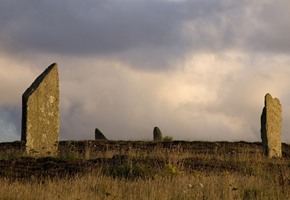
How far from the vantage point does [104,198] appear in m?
10.3

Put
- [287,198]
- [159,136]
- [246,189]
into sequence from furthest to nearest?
[159,136], [246,189], [287,198]

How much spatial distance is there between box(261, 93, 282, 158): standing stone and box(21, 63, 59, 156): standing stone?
842 centimetres

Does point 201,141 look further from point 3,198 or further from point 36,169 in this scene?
point 3,198

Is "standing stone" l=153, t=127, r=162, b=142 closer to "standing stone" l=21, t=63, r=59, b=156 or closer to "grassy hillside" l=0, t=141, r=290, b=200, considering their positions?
"grassy hillside" l=0, t=141, r=290, b=200

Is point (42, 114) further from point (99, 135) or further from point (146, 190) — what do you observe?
point (99, 135)

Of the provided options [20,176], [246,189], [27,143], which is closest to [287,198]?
[246,189]

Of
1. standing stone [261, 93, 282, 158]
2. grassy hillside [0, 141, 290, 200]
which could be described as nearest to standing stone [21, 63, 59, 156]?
grassy hillside [0, 141, 290, 200]

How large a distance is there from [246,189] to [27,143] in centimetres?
1069

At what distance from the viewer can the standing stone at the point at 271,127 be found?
83.4ft

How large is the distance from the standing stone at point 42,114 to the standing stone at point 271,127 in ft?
27.6

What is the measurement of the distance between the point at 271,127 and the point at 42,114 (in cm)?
937

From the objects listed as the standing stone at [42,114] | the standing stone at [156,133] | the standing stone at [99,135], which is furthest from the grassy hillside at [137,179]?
the standing stone at [156,133]

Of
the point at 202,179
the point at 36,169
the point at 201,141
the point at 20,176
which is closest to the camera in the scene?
the point at 202,179

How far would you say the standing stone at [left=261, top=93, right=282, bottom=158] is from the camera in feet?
83.4
